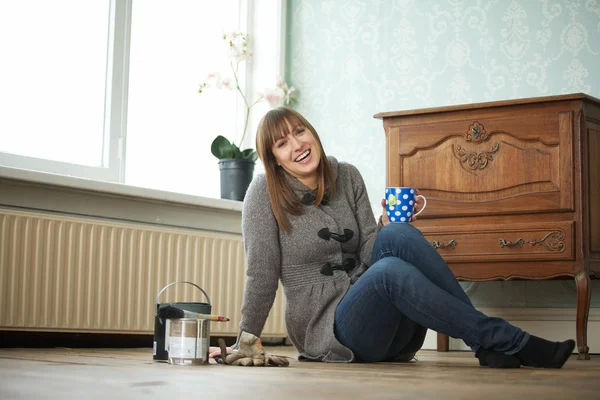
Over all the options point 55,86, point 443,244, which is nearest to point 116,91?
point 55,86

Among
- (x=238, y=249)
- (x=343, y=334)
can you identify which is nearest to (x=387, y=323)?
(x=343, y=334)

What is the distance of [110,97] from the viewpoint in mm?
3623

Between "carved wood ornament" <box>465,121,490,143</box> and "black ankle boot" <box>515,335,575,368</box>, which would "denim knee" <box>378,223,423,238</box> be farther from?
"carved wood ornament" <box>465,121,490,143</box>

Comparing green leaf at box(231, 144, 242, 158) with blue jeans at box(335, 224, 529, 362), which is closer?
blue jeans at box(335, 224, 529, 362)

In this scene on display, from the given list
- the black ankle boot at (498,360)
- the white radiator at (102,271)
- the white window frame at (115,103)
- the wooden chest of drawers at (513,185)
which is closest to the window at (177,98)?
the white window frame at (115,103)

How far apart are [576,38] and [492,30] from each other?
39cm

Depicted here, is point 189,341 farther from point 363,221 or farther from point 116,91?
point 116,91

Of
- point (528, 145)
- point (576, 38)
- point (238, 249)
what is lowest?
point (238, 249)

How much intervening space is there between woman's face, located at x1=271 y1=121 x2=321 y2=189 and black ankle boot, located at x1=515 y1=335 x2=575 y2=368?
0.77 metres

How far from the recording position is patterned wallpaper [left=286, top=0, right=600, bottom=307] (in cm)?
354

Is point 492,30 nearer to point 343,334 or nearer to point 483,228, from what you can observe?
point 483,228

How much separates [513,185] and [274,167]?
41.8 inches

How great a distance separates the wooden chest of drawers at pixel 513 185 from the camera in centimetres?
288

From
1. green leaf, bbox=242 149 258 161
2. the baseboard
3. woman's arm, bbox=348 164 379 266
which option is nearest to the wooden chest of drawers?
the baseboard
